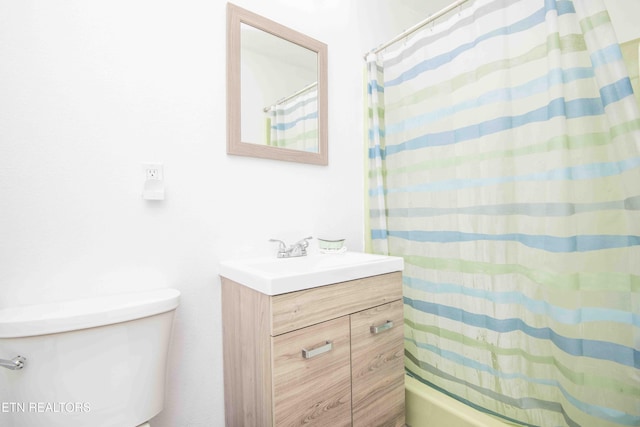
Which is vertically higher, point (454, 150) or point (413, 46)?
point (413, 46)

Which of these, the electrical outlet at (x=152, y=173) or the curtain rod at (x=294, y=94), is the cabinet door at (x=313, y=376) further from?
the curtain rod at (x=294, y=94)

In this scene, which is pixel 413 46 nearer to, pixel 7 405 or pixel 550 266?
pixel 550 266

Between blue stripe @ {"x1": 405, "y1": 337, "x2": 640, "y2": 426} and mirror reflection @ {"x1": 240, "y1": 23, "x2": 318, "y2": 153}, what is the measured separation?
117cm

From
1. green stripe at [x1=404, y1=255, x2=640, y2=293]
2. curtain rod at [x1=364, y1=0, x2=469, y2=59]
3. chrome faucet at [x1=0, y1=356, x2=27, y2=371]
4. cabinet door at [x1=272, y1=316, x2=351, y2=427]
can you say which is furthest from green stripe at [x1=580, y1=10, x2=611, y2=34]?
chrome faucet at [x1=0, y1=356, x2=27, y2=371]

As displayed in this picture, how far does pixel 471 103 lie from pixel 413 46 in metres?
0.49

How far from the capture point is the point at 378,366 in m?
1.11

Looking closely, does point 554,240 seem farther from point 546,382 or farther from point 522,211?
point 546,382

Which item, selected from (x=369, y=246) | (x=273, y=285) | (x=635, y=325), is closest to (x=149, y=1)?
(x=273, y=285)

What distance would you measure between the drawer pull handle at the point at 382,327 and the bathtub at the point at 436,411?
18.5 inches

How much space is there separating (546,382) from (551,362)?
0.08 meters

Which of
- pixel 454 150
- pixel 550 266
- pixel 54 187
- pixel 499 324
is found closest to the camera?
pixel 54 187

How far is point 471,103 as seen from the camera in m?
1.23

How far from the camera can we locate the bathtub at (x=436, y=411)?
117cm

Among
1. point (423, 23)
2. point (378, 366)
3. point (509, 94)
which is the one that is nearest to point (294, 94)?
point (423, 23)
